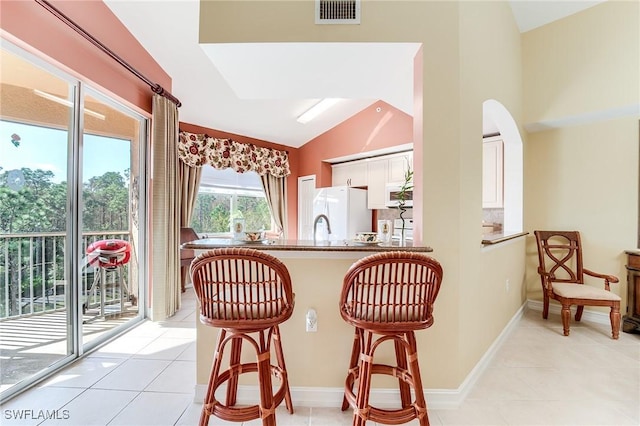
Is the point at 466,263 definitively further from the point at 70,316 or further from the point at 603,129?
the point at 70,316

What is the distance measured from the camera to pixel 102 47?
2.19m

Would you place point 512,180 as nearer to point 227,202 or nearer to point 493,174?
point 493,174

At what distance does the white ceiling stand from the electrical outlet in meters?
1.62

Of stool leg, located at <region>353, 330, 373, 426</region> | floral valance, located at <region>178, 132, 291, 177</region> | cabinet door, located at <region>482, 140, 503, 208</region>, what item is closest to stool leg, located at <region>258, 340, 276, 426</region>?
stool leg, located at <region>353, 330, 373, 426</region>

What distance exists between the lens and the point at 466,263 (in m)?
1.75

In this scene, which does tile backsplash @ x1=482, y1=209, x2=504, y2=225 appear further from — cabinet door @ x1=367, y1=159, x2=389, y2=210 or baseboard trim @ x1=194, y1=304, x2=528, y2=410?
baseboard trim @ x1=194, y1=304, x2=528, y2=410

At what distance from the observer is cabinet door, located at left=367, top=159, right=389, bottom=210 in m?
4.31

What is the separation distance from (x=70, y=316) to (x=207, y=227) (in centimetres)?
251

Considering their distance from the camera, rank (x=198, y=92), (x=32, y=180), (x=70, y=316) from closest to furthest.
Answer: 1. (x=32, y=180)
2. (x=70, y=316)
3. (x=198, y=92)

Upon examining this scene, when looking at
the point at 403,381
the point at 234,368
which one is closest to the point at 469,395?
the point at 403,381

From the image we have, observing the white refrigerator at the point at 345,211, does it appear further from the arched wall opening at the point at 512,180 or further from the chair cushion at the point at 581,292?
the chair cushion at the point at 581,292

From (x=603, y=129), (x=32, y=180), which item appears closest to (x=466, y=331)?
(x=603, y=129)

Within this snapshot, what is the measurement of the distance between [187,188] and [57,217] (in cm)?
212

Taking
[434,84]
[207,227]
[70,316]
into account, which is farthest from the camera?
[207,227]
